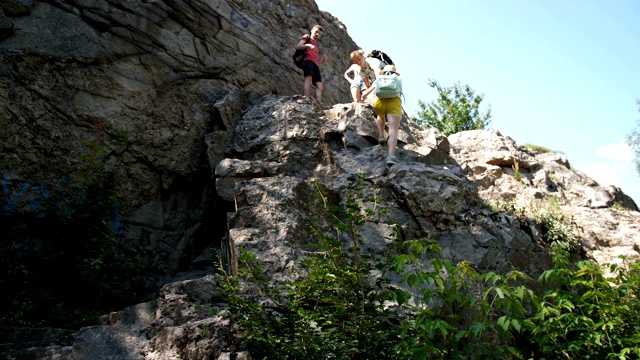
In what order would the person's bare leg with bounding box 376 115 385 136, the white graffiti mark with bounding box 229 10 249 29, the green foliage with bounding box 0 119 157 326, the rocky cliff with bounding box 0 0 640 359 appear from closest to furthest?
the green foliage with bounding box 0 119 157 326 < the rocky cliff with bounding box 0 0 640 359 < the person's bare leg with bounding box 376 115 385 136 < the white graffiti mark with bounding box 229 10 249 29

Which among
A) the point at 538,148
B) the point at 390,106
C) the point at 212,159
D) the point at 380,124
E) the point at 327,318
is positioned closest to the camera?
the point at 327,318

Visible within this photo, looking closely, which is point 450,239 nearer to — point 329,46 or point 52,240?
point 52,240

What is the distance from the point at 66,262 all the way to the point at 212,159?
2.77m

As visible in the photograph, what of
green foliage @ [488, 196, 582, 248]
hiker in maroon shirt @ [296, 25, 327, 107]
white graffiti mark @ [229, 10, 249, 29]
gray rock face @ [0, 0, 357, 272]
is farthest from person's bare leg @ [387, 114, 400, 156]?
white graffiti mark @ [229, 10, 249, 29]

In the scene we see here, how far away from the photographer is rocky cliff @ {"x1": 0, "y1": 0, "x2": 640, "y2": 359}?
22.8 feet

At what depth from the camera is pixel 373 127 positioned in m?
9.23

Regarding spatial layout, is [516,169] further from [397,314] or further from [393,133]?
[397,314]

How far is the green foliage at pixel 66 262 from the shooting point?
6.37 metres

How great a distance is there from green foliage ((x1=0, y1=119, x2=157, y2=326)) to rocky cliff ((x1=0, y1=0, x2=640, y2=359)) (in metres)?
0.43

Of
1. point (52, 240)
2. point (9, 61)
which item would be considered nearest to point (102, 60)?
point (9, 61)

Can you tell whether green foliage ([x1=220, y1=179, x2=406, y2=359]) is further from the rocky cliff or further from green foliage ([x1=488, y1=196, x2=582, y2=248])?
green foliage ([x1=488, y1=196, x2=582, y2=248])

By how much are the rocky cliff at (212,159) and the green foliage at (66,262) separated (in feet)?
1.42

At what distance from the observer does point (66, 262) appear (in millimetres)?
6691

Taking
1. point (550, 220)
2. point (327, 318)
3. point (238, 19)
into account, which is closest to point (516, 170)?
point (550, 220)
